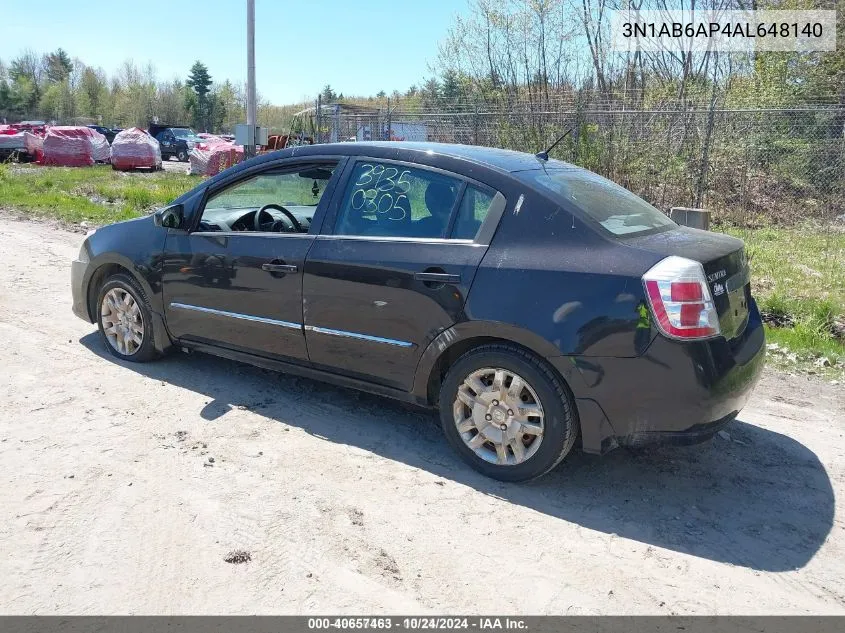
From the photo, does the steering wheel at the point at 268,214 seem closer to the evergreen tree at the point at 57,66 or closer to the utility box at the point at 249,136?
the utility box at the point at 249,136

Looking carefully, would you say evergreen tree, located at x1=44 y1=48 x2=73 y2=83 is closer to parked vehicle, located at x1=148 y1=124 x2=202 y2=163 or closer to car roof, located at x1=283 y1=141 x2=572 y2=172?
parked vehicle, located at x1=148 y1=124 x2=202 y2=163

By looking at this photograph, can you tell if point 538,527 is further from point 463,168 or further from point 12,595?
point 12,595

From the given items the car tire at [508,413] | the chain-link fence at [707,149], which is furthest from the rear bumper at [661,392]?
the chain-link fence at [707,149]

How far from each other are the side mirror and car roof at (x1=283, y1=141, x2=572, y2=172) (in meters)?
1.06

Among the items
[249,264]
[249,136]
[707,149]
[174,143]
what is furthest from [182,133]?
[249,264]

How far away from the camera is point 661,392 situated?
3.32m

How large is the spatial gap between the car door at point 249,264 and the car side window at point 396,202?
0.23 meters

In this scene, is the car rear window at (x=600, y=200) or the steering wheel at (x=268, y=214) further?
the steering wheel at (x=268, y=214)

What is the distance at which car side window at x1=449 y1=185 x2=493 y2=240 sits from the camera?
3.86m

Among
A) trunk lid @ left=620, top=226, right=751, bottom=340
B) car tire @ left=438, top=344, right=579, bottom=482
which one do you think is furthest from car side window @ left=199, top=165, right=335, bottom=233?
trunk lid @ left=620, top=226, right=751, bottom=340

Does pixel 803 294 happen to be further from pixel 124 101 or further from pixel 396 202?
pixel 124 101

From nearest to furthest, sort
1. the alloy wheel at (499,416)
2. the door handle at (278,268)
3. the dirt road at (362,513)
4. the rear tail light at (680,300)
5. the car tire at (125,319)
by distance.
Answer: the dirt road at (362,513) → the rear tail light at (680,300) → the alloy wheel at (499,416) → the door handle at (278,268) → the car tire at (125,319)

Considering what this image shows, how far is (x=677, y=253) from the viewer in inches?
136

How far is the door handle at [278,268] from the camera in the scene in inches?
173
